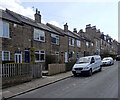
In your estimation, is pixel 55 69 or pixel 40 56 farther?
pixel 40 56

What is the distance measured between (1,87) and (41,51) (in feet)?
35.2

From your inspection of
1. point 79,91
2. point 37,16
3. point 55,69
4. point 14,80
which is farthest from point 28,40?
point 79,91

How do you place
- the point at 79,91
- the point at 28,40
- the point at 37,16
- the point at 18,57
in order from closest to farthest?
the point at 79,91 < the point at 18,57 < the point at 28,40 < the point at 37,16

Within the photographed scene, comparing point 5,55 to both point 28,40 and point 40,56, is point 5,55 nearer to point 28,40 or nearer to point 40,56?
point 28,40

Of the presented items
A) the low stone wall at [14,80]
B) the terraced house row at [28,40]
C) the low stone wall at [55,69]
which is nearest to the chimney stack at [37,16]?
the terraced house row at [28,40]

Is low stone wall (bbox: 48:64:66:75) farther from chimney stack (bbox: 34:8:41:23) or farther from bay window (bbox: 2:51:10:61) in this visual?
chimney stack (bbox: 34:8:41:23)

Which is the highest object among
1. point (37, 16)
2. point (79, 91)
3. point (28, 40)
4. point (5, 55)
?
point (37, 16)

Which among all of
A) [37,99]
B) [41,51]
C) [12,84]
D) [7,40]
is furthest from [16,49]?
[37,99]

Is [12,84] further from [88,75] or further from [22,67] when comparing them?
[88,75]

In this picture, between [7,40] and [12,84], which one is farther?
[7,40]

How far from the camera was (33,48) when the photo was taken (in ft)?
54.7

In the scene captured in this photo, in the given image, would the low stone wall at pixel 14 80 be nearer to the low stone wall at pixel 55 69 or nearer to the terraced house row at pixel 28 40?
the low stone wall at pixel 55 69

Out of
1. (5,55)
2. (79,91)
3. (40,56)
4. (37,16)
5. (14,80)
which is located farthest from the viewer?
(37,16)

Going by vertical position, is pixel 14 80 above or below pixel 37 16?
below
